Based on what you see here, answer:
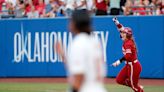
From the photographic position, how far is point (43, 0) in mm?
20156

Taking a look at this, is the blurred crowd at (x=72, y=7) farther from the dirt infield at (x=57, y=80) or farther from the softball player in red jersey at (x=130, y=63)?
the softball player in red jersey at (x=130, y=63)

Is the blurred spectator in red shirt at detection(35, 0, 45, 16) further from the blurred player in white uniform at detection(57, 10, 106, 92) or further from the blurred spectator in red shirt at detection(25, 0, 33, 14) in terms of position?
the blurred player in white uniform at detection(57, 10, 106, 92)

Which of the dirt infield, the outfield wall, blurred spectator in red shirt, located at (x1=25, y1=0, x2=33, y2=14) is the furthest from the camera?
blurred spectator in red shirt, located at (x1=25, y1=0, x2=33, y2=14)

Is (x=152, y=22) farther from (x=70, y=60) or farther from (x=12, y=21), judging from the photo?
(x=70, y=60)

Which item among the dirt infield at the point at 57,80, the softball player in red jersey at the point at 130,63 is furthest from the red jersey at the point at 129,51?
the dirt infield at the point at 57,80

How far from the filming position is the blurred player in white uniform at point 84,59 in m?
4.93

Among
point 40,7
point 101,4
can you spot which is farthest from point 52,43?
point 101,4

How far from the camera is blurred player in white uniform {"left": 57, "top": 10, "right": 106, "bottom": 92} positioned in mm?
4930

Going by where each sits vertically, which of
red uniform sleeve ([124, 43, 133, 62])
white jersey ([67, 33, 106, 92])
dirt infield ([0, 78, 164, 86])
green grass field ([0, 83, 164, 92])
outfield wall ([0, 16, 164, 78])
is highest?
white jersey ([67, 33, 106, 92])

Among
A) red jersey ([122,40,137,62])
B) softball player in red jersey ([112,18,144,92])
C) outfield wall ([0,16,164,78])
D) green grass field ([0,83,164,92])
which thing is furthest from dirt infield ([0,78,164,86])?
red jersey ([122,40,137,62])

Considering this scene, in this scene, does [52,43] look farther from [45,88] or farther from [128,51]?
[128,51]

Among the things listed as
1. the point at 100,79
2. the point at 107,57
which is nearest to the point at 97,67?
the point at 100,79

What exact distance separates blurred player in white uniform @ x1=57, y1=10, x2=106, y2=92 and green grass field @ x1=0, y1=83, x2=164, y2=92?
970 centimetres

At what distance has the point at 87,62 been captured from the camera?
5.00 meters
